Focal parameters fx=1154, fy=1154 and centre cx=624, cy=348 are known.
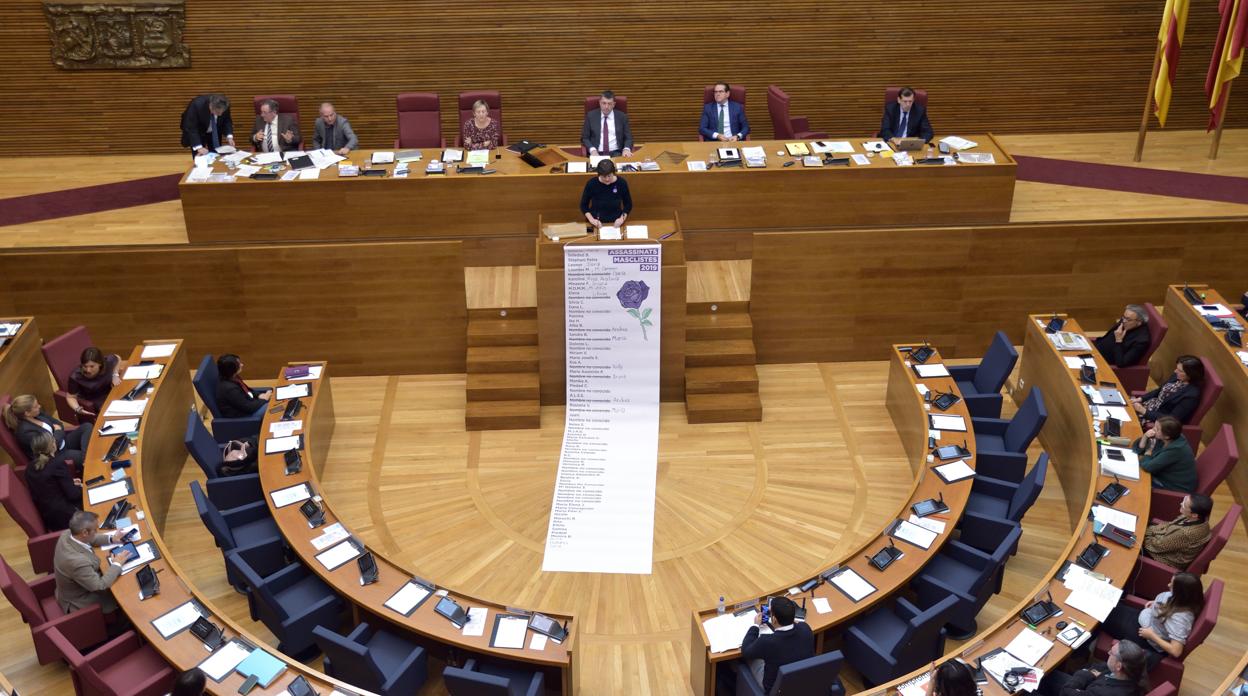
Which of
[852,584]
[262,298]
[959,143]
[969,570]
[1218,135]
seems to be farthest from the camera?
[1218,135]

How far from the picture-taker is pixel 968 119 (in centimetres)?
1348

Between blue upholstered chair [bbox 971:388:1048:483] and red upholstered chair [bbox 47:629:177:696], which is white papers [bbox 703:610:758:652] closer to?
blue upholstered chair [bbox 971:388:1048:483]

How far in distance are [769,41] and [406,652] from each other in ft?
27.5

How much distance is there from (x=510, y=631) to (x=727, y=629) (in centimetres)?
133

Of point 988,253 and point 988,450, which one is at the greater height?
point 988,253

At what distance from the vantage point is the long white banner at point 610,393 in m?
9.28

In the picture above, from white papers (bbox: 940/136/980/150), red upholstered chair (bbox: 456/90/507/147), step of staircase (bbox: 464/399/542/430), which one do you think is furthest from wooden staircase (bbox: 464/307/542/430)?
white papers (bbox: 940/136/980/150)

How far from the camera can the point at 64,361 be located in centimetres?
957

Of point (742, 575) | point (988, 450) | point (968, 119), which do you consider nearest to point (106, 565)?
point (742, 575)

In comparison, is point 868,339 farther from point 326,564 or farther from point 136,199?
point 136,199

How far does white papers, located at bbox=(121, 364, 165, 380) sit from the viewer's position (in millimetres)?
9359

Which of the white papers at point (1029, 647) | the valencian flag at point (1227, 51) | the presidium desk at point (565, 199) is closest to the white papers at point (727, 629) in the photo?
the white papers at point (1029, 647)

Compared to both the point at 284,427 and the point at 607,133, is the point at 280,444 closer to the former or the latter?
the point at 284,427

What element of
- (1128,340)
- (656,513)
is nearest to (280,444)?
(656,513)
